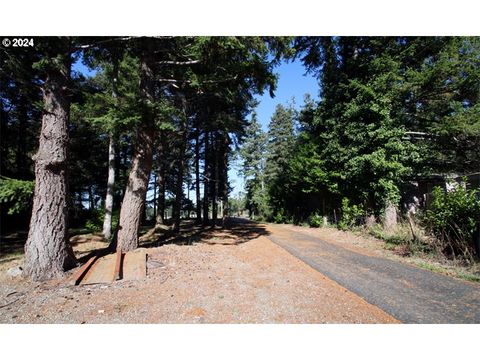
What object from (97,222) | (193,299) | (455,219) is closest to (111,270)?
(193,299)

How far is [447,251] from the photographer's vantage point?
6504mm

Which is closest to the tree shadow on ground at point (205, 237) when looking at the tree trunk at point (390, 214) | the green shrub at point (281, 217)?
the tree trunk at point (390, 214)

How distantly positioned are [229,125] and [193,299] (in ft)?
37.0

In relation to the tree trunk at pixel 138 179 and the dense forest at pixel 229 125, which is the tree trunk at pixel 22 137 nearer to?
the dense forest at pixel 229 125

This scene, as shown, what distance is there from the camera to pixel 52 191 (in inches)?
182

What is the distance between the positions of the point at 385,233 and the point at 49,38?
12.1 m

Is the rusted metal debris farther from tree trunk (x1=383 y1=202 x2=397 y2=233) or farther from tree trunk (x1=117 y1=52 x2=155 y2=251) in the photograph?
tree trunk (x1=383 y1=202 x2=397 y2=233)

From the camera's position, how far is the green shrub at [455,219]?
587cm

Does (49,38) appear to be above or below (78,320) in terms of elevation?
above

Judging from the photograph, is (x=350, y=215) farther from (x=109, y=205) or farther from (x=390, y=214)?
(x=109, y=205)

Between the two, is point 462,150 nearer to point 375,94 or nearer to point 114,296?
point 375,94

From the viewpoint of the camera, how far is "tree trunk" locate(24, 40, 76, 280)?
4.43 m
